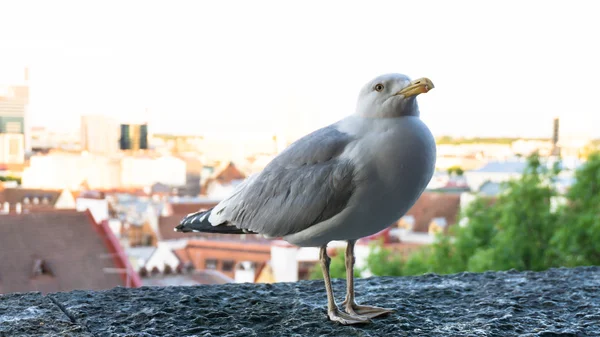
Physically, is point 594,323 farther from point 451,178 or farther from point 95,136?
point 451,178

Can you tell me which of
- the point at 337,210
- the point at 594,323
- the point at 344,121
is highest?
the point at 344,121

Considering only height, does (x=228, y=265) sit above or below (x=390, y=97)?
below

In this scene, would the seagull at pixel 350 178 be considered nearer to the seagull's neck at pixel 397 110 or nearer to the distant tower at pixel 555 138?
the seagull's neck at pixel 397 110

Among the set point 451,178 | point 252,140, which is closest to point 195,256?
point 252,140

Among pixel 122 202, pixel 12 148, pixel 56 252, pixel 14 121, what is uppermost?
pixel 14 121

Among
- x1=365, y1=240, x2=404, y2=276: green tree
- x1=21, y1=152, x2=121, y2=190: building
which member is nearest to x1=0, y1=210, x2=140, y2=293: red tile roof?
x1=21, y1=152, x2=121, y2=190: building

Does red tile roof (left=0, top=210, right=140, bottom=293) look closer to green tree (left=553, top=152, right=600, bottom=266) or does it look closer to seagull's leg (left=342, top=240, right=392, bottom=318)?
seagull's leg (left=342, top=240, right=392, bottom=318)

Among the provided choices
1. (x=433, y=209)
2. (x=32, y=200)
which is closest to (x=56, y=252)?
(x=32, y=200)

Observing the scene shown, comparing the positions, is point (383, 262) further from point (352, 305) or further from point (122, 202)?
point (352, 305)
